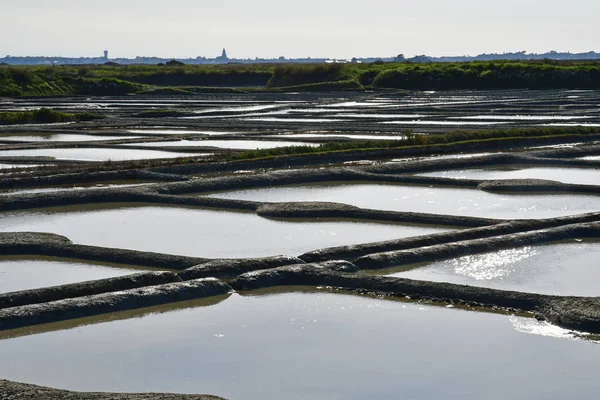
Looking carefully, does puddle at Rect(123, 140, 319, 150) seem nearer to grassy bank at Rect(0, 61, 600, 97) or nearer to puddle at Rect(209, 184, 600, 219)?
puddle at Rect(209, 184, 600, 219)

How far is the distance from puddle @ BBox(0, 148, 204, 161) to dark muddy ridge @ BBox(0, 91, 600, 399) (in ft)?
1.25

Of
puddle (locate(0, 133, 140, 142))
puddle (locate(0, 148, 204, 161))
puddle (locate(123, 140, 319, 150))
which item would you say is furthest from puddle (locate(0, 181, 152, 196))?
puddle (locate(0, 133, 140, 142))

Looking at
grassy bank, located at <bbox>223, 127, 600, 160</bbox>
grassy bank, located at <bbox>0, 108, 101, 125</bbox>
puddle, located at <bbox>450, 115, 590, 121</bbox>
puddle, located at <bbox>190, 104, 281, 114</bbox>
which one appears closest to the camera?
grassy bank, located at <bbox>223, 127, 600, 160</bbox>

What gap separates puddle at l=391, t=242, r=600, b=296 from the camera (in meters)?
6.93

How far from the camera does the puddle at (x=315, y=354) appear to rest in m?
4.91

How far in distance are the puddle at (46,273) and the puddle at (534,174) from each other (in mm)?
6573

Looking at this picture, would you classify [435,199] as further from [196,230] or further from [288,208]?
[196,230]

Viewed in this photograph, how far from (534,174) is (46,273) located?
802cm

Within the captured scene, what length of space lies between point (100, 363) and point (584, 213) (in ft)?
19.7

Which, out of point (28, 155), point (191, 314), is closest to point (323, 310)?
point (191, 314)

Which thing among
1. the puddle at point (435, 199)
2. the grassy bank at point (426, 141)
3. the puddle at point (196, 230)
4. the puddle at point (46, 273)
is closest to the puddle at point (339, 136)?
the grassy bank at point (426, 141)

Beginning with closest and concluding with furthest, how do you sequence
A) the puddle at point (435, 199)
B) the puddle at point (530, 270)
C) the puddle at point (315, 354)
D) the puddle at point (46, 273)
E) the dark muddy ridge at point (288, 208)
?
the puddle at point (315, 354), the dark muddy ridge at point (288, 208), the puddle at point (530, 270), the puddle at point (46, 273), the puddle at point (435, 199)

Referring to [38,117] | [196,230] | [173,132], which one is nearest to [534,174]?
[196,230]

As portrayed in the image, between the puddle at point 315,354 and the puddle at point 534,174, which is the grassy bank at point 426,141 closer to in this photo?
the puddle at point 534,174
